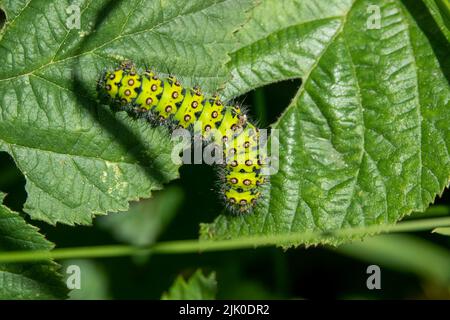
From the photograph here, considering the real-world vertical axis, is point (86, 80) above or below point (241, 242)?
above

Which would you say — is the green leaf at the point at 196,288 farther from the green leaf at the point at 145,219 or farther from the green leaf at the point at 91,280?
the green leaf at the point at 145,219

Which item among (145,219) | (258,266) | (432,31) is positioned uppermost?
(432,31)

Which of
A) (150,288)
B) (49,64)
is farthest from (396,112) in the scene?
(150,288)

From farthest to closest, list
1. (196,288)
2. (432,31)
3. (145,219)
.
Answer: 1. (145,219)
2. (196,288)
3. (432,31)

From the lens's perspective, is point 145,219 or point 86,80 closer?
point 86,80

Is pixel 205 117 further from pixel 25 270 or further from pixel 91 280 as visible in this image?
pixel 91 280

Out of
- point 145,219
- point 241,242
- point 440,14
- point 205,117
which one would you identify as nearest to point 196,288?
point 241,242

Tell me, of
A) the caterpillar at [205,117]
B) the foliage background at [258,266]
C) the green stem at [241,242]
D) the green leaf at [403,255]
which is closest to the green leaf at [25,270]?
the green stem at [241,242]
